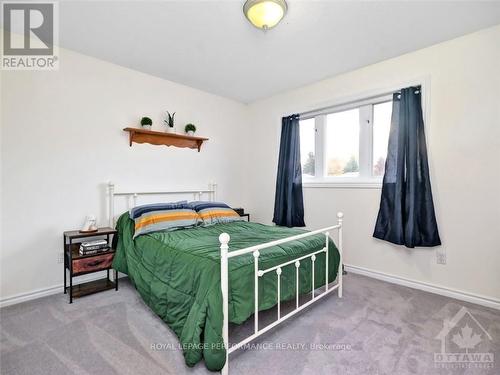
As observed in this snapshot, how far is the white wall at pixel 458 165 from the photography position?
2.30 m

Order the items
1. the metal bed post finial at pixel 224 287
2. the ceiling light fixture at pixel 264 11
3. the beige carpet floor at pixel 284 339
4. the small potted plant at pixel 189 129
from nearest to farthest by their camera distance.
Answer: the metal bed post finial at pixel 224 287
the beige carpet floor at pixel 284 339
the ceiling light fixture at pixel 264 11
the small potted plant at pixel 189 129

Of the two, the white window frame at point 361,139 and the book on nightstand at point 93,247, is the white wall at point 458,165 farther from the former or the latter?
the book on nightstand at point 93,247

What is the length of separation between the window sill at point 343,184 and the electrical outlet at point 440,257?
86 cm

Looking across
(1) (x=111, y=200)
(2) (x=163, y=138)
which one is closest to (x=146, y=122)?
(2) (x=163, y=138)

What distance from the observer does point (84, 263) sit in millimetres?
2422

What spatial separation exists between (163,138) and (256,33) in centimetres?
176

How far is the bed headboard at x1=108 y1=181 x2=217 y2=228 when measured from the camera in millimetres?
2920

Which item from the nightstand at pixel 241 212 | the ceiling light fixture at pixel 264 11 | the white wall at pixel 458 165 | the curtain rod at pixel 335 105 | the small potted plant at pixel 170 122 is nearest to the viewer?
the ceiling light fixture at pixel 264 11

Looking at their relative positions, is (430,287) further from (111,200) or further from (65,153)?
(65,153)

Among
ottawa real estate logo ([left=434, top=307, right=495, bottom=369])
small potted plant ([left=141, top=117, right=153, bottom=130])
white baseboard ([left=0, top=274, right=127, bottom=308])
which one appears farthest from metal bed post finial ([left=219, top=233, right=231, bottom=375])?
small potted plant ([left=141, top=117, right=153, bottom=130])

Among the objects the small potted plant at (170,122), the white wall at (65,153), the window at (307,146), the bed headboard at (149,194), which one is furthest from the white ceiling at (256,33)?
the bed headboard at (149,194)

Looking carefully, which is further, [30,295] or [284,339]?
[30,295]

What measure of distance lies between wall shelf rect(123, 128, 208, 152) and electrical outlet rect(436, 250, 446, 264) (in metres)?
3.12

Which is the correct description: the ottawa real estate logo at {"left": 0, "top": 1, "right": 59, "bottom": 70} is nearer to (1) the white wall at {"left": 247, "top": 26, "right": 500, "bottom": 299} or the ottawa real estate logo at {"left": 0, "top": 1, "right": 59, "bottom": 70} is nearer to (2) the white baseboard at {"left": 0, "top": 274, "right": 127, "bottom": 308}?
(2) the white baseboard at {"left": 0, "top": 274, "right": 127, "bottom": 308}
